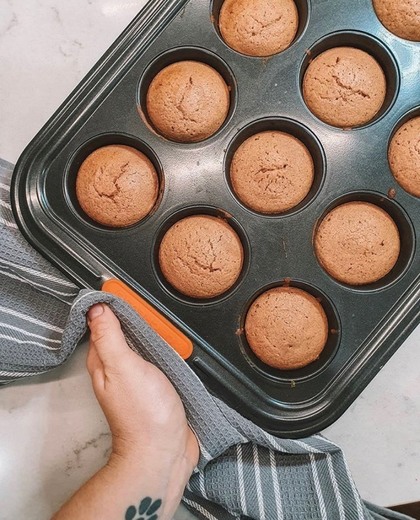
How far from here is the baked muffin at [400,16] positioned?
44.1 inches

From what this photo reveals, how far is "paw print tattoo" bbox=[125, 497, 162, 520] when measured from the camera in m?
1.01

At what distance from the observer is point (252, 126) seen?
3.71 ft

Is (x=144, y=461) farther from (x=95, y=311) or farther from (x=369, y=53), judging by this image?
(x=369, y=53)

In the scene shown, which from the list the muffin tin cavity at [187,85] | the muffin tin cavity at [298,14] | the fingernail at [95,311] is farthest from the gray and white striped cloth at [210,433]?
the muffin tin cavity at [298,14]

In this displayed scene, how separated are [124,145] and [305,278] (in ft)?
1.63

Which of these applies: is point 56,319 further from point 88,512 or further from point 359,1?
point 359,1

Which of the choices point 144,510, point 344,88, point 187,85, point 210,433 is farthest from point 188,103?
point 144,510

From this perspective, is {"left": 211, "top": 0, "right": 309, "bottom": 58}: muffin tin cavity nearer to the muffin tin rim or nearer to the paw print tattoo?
the muffin tin rim

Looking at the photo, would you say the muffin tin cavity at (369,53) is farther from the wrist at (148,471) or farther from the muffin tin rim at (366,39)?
the wrist at (148,471)

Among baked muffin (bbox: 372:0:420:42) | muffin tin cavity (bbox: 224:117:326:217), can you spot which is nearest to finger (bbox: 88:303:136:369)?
muffin tin cavity (bbox: 224:117:326:217)

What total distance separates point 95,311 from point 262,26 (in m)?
0.72

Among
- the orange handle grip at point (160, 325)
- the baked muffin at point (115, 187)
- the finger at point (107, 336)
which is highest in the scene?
the baked muffin at point (115, 187)

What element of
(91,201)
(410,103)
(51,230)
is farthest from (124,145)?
(410,103)

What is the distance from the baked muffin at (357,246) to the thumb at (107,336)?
48 cm
